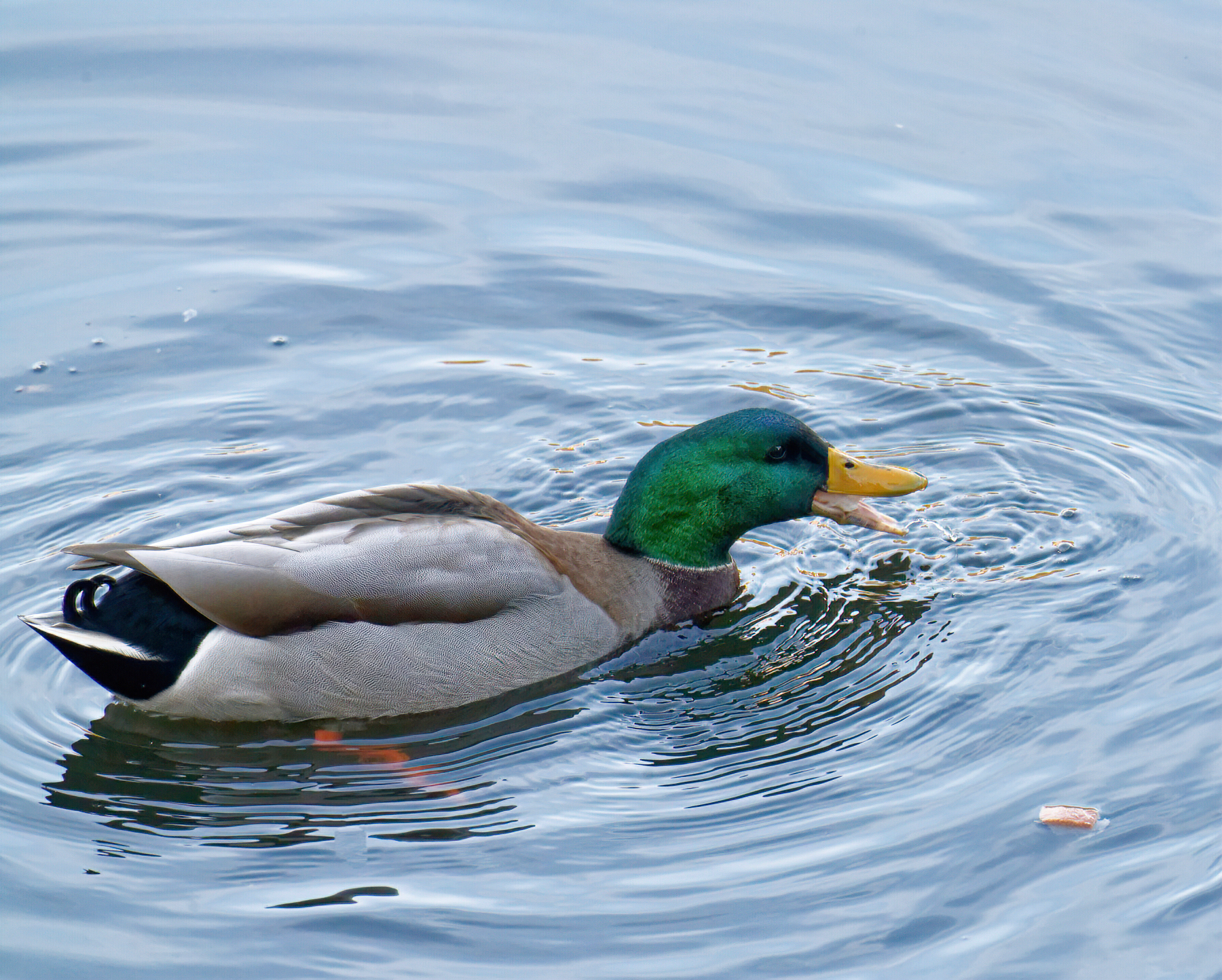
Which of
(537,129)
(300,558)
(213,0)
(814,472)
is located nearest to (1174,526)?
(814,472)

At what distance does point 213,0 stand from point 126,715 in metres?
7.75

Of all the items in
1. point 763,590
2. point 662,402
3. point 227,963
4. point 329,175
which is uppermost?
point 329,175

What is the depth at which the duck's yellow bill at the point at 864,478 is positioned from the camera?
6719 mm

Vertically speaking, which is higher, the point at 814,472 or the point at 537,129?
the point at 537,129

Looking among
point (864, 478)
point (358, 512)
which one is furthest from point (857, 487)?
point (358, 512)

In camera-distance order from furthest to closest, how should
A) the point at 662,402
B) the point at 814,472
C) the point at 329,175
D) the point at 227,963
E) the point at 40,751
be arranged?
1. the point at 329,175
2. the point at 662,402
3. the point at 814,472
4. the point at 40,751
5. the point at 227,963

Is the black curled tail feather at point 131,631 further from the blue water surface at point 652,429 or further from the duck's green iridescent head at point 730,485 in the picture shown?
the duck's green iridescent head at point 730,485

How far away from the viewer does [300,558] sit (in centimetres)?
583

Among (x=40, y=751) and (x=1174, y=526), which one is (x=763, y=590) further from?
(x=40, y=751)

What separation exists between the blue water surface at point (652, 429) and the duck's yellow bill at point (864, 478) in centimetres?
44

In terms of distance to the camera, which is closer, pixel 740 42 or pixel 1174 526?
pixel 1174 526

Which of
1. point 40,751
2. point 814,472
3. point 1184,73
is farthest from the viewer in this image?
point 1184,73

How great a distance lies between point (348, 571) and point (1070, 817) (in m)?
2.65

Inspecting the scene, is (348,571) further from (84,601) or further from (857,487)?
(857,487)
